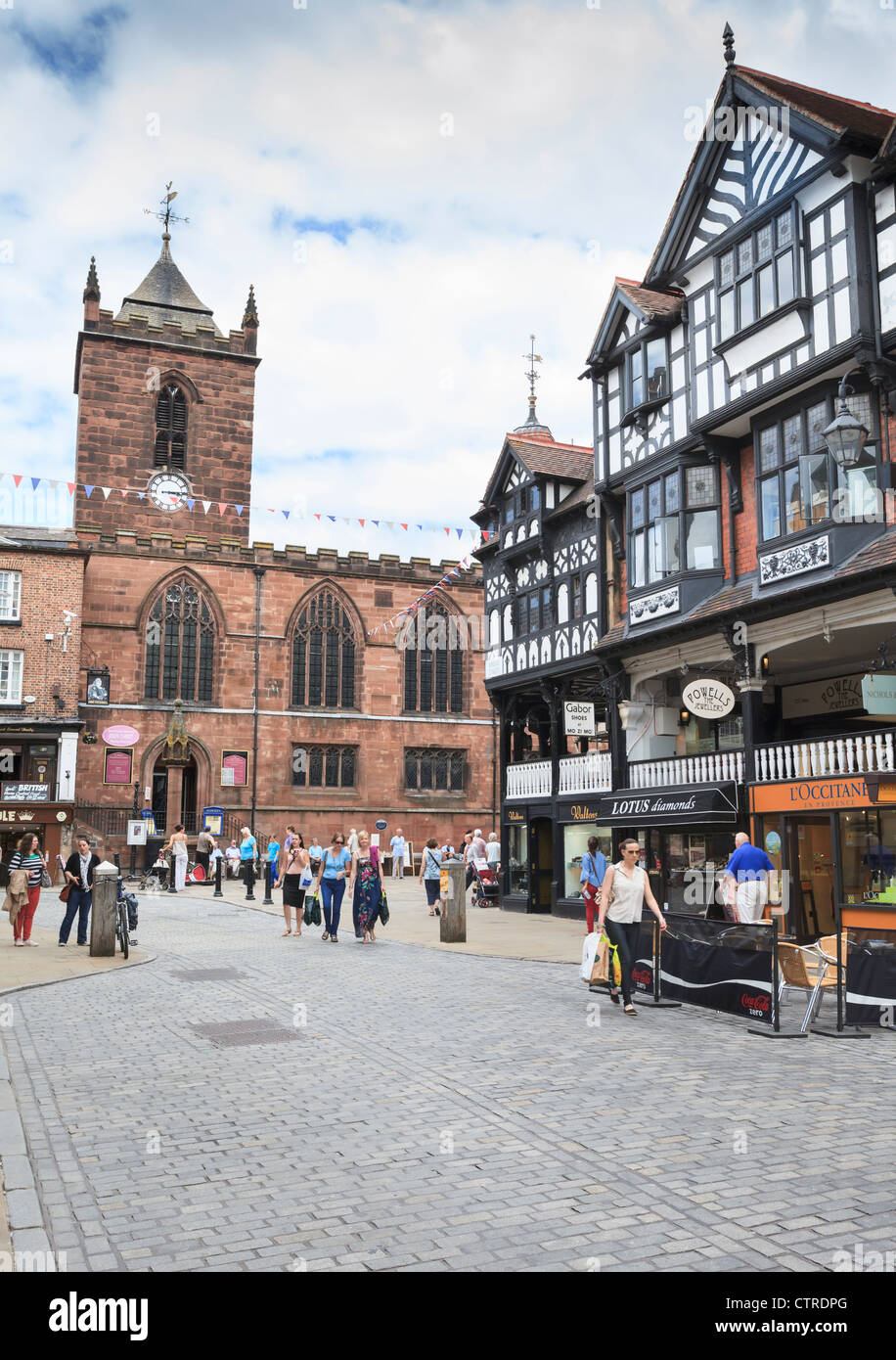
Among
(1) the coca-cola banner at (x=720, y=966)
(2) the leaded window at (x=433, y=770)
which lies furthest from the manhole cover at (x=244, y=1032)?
(2) the leaded window at (x=433, y=770)

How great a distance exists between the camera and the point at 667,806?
784 inches

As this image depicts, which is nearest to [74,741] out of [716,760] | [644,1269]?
[716,760]

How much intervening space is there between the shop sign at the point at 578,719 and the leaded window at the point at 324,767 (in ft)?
71.4

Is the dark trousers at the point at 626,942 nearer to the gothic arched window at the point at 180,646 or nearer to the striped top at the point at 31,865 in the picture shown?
the striped top at the point at 31,865

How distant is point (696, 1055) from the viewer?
8.73 meters

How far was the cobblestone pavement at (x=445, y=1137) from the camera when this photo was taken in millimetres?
4672

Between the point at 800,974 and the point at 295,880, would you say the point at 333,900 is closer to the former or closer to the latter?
the point at 295,880

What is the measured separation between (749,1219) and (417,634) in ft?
139

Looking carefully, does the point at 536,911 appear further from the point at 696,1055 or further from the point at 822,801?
the point at 696,1055

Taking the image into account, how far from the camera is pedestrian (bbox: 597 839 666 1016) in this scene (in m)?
10.9

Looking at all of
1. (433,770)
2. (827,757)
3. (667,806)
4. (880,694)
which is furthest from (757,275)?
(433,770)

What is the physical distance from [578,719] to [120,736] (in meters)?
22.0

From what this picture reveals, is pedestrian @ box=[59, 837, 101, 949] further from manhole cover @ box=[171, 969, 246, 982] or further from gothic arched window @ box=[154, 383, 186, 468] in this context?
gothic arched window @ box=[154, 383, 186, 468]

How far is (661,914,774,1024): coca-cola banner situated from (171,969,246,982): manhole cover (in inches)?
211
